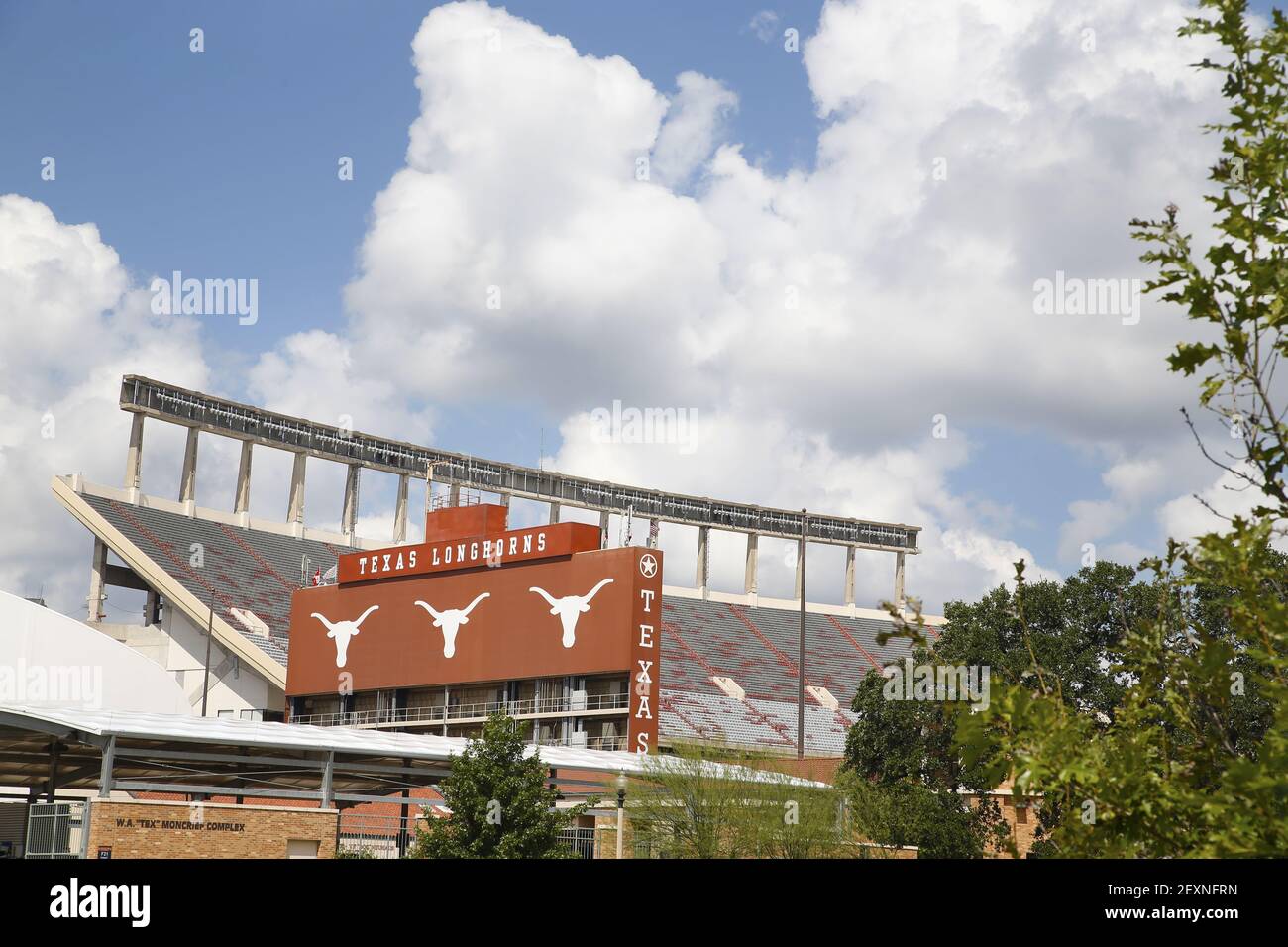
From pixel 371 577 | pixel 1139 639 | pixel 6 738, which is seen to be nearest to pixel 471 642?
pixel 371 577

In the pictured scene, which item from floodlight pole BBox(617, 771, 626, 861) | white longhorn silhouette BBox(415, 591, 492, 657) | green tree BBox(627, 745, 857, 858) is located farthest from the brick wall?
white longhorn silhouette BBox(415, 591, 492, 657)

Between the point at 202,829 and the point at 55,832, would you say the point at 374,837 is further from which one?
the point at 55,832

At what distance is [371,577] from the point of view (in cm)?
6431

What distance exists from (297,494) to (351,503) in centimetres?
360

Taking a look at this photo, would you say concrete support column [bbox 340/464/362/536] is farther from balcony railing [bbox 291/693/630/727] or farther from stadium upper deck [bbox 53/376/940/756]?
balcony railing [bbox 291/693/630/727]

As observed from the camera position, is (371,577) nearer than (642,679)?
No

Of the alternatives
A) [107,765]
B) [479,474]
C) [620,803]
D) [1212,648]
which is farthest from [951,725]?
[479,474]

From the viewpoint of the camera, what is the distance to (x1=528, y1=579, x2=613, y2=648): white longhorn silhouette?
179ft

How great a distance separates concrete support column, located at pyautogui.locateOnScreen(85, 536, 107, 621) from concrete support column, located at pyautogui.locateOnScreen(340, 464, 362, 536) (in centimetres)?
1641

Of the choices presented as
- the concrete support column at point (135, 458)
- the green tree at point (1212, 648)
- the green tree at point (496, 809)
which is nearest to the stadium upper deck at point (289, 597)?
the concrete support column at point (135, 458)

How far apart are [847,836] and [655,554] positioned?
18273mm

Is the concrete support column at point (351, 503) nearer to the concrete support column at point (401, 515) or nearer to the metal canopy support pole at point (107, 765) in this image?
the concrete support column at point (401, 515)

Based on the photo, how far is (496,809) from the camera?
32969 millimetres
